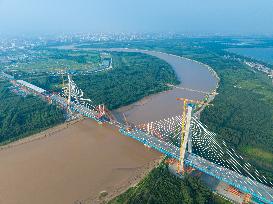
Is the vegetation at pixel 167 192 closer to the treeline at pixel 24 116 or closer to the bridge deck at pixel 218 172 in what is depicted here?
the bridge deck at pixel 218 172

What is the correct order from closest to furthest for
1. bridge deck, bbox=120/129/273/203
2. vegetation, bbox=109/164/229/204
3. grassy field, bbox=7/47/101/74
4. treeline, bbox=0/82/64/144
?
vegetation, bbox=109/164/229/204 → bridge deck, bbox=120/129/273/203 → treeline, bbox=0/82/64/144 → grassy field, bbox=7/47/101/74

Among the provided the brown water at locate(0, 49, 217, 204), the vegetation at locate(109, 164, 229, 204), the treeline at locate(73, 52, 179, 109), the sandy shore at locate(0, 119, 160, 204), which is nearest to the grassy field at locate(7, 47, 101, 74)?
the treeline at locate(73, 52, 179, 109)

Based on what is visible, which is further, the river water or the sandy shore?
the river water

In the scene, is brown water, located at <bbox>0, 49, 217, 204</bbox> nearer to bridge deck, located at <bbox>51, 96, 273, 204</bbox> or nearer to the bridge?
bridge deck, located at <bbox>51, 96, 273, 204</bbox>

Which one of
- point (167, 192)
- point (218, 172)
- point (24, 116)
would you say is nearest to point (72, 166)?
point (167, 192)

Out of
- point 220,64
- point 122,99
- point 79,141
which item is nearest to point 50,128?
point 79,141

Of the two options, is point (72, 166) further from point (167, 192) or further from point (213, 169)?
point (213, 169)

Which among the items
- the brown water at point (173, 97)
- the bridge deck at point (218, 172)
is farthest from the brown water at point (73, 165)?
the brown water at point (173, 97)
